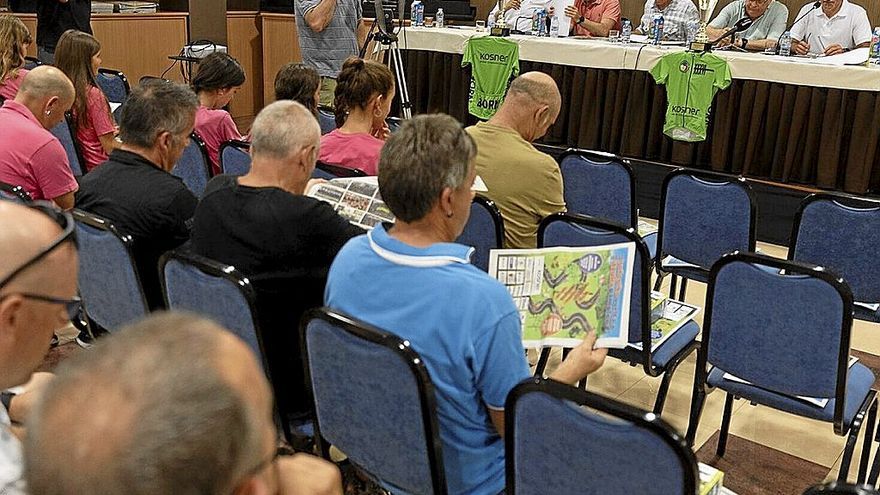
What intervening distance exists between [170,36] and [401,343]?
288 inches

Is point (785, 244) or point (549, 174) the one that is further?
point (785, 244)

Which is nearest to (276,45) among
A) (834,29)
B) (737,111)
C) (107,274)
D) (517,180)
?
(737,111)

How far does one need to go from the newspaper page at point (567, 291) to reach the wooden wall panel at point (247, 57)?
6.93 m

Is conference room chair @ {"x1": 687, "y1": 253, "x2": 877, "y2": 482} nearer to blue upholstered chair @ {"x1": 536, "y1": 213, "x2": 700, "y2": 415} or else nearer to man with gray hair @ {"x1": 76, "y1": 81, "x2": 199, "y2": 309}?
blue upholstered chair @ {"x1": 536, "y1": 213, "x2": 700, "y2": 415}

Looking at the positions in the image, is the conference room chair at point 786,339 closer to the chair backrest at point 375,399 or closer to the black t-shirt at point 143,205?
the chair backrest at point 375,399

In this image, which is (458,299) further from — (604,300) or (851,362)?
(851,362)

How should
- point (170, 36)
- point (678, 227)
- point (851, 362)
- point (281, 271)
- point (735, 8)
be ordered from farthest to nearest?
point (170, 36)
point (735, 8)
point (678, 227)
point (851, 362)
point (281, 271)

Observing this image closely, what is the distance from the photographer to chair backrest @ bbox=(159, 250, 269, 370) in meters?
1.96

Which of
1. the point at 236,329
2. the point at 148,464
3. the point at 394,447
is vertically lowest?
the point at 394,447

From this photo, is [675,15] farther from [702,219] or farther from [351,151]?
[351,151]

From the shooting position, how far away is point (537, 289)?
6.53ft

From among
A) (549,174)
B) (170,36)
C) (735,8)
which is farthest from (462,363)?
(170,36)

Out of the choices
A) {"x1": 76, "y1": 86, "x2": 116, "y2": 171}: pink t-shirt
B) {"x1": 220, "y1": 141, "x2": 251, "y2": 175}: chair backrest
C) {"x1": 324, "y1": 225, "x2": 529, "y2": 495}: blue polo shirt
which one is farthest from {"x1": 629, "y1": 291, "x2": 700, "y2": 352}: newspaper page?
{"x1": 76, "y1": 86, "x2": 116, "y2": 171}: pink t-shirt

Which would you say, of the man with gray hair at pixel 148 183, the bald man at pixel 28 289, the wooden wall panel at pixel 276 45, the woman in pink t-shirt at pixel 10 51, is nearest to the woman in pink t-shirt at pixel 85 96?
the woman in pink t-shirt at pixel 10 51
